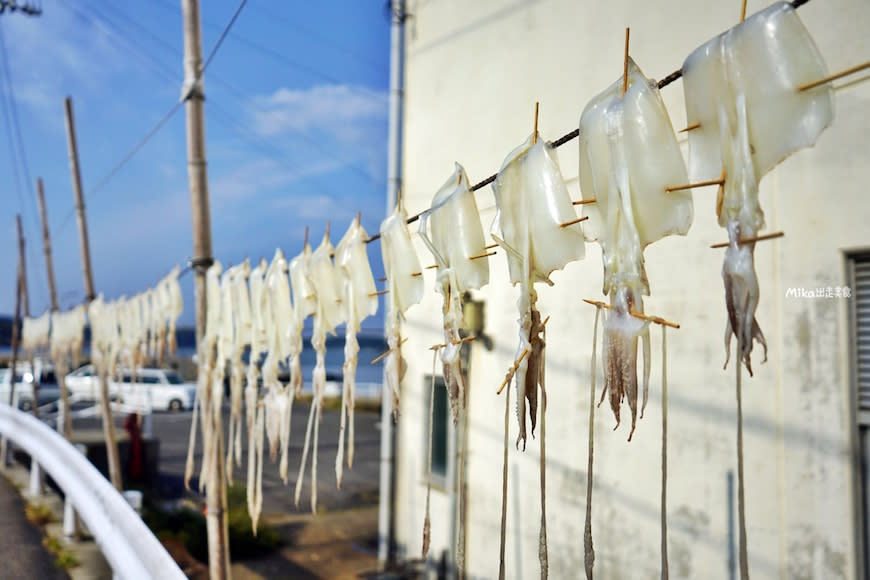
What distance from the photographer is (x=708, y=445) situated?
98.4 inches

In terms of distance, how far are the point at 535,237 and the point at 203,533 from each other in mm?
5503

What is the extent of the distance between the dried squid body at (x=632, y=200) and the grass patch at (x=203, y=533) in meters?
5.14

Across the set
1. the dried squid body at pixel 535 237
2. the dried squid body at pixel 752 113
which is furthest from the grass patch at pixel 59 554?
the dried squid body at pixel 752 113

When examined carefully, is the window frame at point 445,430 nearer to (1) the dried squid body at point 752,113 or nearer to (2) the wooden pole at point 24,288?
(1) the dried squid body at point 752,113

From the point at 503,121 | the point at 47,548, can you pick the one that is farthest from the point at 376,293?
the point at 47,548

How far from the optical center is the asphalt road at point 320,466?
663cm

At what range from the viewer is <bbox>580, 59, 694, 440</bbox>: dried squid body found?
1.09 m

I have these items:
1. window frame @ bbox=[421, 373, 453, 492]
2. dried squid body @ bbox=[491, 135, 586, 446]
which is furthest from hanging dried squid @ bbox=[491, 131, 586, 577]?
window frame @ bbox=[421, 373, 453, 492]

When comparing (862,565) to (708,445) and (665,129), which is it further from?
(665,129)

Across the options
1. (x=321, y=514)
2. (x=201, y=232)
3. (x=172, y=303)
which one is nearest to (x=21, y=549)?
(x=172, y=303)

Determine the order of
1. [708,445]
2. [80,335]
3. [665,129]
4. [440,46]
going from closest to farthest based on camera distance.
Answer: [665,129], [708,445], [440,46], [80,335]

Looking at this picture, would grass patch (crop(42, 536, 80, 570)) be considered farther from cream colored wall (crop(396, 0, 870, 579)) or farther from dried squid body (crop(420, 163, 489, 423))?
dried squid body (crop(420, 163, 489, 423))

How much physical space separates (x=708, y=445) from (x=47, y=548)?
4.60m

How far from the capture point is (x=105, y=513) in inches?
106
